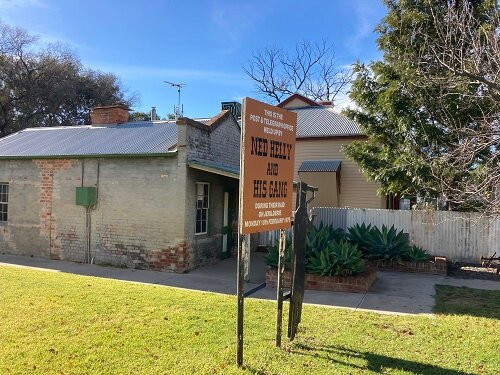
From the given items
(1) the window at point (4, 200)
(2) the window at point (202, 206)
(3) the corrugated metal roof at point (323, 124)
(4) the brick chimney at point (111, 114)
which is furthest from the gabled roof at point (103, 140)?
(3) the corrugated metal roof at point (323, 124)

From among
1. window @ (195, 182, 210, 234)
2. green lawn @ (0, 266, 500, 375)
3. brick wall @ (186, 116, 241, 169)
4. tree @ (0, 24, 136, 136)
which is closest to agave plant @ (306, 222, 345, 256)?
green lawn @ (0, 266, 500, 375)

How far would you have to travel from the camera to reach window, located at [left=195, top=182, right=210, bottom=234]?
12.4 m

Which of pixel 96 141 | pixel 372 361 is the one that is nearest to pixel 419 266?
pixel 372 361

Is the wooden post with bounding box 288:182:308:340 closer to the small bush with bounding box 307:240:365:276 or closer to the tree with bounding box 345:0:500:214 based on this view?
the small bush with bounding box 307:240:365:276

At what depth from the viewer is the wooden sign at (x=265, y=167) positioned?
4.79m

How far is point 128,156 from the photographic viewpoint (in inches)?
474

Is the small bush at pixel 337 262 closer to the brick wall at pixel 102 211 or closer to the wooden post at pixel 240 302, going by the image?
the brick wall at pixel 102 211

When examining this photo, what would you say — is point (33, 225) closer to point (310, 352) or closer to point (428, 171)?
point (310, 352)

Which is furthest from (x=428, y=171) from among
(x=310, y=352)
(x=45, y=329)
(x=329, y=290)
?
(x=45, y=329)

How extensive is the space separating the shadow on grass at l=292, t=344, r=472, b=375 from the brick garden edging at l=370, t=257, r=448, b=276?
21.9 ft

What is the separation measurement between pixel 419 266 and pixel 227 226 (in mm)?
5905

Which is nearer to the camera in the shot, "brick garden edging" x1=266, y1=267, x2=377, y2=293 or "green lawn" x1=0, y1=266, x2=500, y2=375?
"green lawn" x1=0, y1=266, x2=500, y2=375

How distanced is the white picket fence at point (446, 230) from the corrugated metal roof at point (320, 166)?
16.8 feet

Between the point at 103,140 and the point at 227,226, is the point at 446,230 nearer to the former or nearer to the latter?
the point at 227,226
